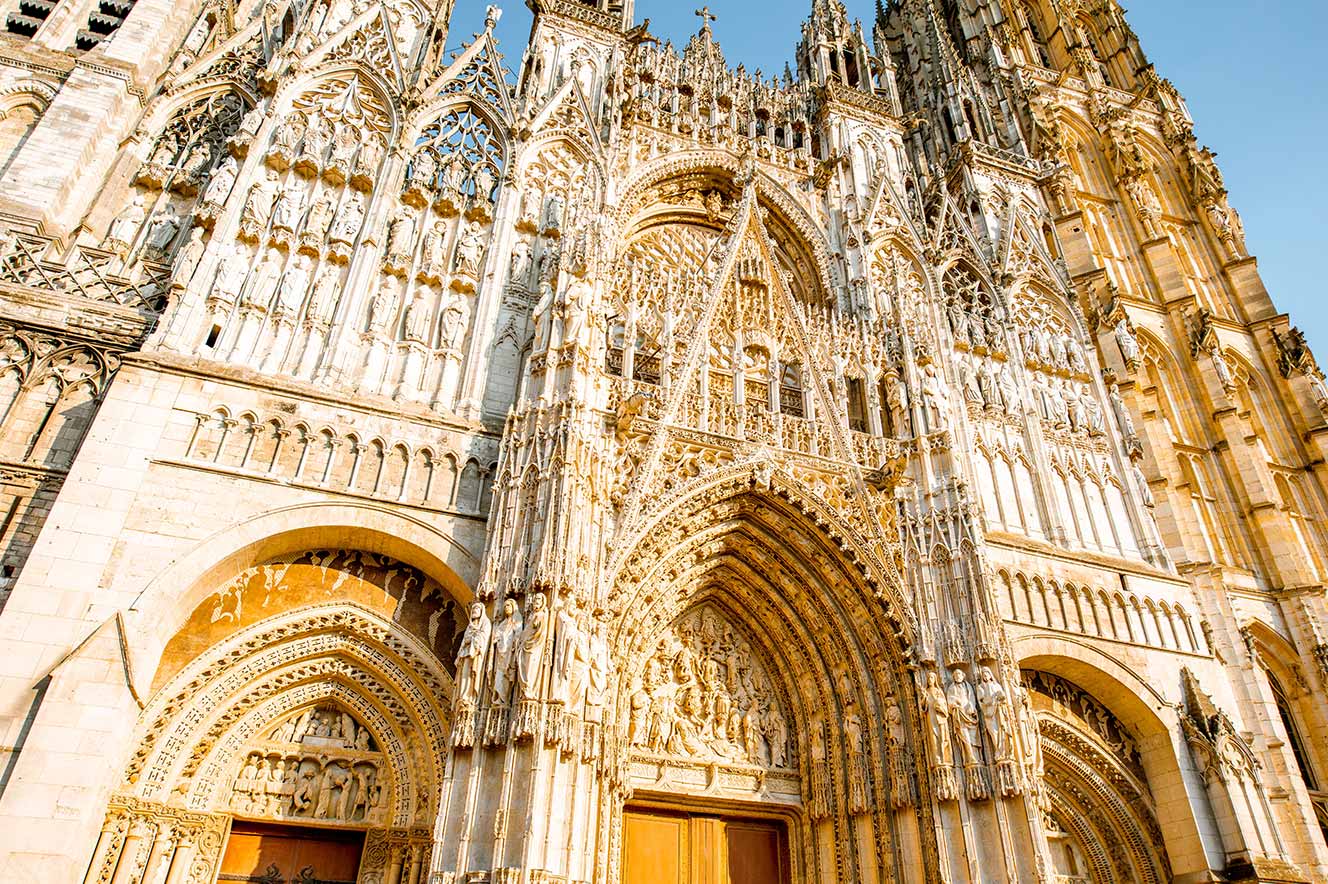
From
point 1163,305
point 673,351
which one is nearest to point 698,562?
point 673,351

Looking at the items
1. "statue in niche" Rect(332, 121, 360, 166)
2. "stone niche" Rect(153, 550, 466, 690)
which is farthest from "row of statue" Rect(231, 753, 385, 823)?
"statue in niche" Rect(332, 121, 360, 166)

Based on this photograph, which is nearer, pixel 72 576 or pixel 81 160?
pixel 72 576

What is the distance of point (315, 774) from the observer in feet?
31.4

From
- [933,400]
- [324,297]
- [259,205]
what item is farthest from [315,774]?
[933,400]

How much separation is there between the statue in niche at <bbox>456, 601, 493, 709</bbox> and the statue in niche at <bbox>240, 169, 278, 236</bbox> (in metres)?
6.96

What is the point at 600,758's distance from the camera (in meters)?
9.61

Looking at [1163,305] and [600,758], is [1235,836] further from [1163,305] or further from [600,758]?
[1163,305]

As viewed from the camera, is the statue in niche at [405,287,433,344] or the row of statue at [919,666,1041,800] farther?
the statue in niche at [405,287,433,344]

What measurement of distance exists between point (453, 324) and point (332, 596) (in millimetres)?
4357

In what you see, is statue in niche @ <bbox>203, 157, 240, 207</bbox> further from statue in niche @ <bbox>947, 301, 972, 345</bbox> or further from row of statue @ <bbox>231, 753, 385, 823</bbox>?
statue in niche @ <bbox>947, 301, 972, 345</bbox>

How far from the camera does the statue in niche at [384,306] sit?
39.5 feet

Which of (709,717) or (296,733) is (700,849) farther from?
(296,733)

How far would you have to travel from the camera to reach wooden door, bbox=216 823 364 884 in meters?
9.10

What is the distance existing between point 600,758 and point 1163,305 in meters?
18.8
